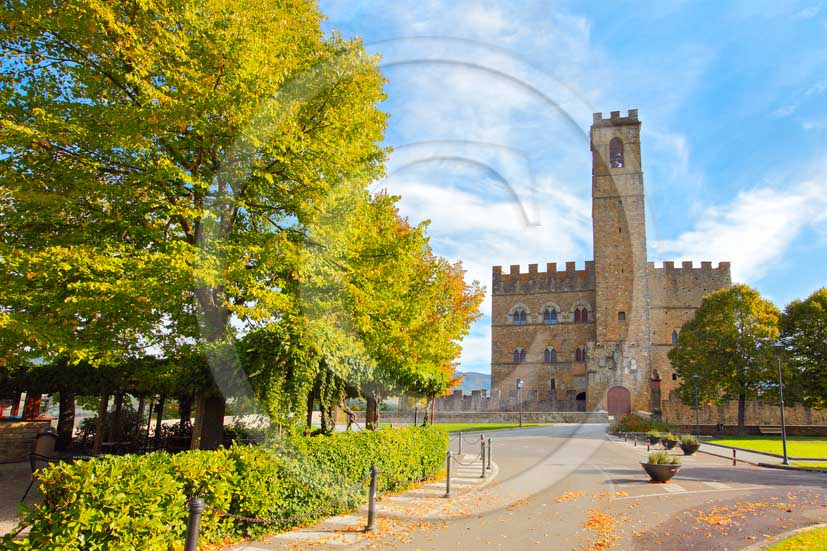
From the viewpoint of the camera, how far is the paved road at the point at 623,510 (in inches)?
336

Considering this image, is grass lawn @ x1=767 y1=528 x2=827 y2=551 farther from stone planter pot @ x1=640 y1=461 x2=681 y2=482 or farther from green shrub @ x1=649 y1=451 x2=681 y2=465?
green shrub @ x1=649 y1=451 x2=681 y2=465

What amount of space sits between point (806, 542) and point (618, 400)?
44.4 meters

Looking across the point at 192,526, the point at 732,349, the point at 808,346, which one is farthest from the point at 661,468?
the point at 808,346

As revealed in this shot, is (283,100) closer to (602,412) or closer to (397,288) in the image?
(397,288)

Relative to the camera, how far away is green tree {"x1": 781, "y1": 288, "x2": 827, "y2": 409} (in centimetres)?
3600

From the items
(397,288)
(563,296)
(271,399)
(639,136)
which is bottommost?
(271,399)

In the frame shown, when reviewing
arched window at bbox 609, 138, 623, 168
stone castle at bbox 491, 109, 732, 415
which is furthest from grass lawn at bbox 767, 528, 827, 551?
arched window at bbox 609, 138, 623, 168

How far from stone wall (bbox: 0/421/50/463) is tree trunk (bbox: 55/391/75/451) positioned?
3.40 feet

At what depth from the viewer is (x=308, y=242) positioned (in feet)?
35.5

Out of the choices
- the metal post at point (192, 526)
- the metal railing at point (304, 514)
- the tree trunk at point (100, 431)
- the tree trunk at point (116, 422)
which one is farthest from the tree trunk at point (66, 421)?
the metal post at point (192, 526)

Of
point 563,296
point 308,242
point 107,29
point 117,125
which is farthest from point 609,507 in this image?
point 563,296

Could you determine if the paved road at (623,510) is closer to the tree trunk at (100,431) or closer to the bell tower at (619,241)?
the tree trunk at (100,431)

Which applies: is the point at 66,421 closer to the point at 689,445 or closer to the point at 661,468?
the point at 661,468

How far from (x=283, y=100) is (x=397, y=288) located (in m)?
4.53
